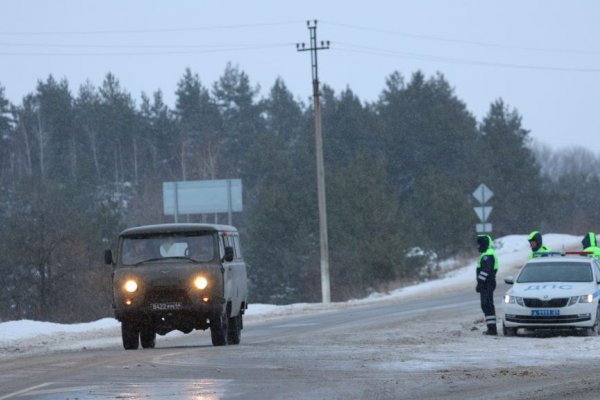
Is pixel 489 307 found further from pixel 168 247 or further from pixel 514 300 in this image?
pixel 168 247

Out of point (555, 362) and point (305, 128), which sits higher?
point (305, 128)

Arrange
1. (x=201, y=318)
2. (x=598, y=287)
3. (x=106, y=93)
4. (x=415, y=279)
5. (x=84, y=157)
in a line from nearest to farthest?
(x=201, y=318), (x=598, y=287), (x=415, y=279), (x=84, y=157), (x=106, y=93)

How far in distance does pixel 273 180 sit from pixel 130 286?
59365 millimetres

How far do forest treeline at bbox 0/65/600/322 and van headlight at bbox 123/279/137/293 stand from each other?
38.0m

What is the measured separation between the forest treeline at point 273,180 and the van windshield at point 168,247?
37450mm

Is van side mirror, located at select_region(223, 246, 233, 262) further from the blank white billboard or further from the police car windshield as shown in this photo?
the blank white billboard

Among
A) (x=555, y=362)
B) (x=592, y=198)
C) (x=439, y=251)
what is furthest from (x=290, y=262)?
(x=555, y=362)

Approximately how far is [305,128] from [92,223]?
31.0 meters

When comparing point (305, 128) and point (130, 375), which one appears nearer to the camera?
point (130, 375)

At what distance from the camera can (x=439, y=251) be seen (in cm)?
7119

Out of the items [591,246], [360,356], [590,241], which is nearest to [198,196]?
[590,241]

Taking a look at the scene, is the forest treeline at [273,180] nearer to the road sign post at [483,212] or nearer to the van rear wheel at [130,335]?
the road sign post at [483,212]

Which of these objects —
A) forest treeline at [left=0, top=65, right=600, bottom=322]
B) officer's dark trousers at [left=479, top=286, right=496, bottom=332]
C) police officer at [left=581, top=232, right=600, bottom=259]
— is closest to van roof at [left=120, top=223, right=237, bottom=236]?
officer's dark trousers at [left=479, top=286, right=496, bottom=332]

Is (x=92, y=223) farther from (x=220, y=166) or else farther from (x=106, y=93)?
(x=106, y=93)
